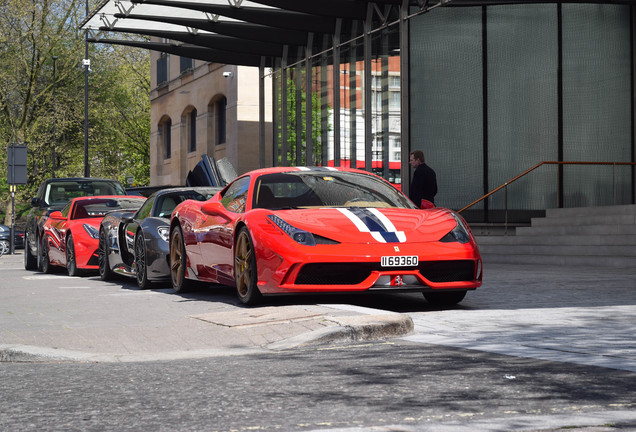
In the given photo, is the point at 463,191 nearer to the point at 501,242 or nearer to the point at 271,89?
the point at 501,242

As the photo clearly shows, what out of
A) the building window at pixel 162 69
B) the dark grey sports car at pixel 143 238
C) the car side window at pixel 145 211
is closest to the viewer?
the dark grey sports car at pixel 143 238

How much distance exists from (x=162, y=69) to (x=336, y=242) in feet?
128

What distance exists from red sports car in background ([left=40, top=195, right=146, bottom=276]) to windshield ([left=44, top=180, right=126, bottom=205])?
2475mm

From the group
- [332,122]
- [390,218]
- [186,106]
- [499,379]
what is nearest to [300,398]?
[499,379]

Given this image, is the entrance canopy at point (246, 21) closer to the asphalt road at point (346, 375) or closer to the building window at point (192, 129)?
the building window at point (192, 129)

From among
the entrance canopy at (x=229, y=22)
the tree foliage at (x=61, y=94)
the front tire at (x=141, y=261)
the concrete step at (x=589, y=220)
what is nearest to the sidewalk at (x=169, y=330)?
the front tire at (x=141, y=261)

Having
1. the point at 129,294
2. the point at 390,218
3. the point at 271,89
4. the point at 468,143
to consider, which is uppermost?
the point at 271,89

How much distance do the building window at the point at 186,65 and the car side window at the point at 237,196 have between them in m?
32.0

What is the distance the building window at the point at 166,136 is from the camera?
47.2 metres

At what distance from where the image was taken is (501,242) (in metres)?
19.5

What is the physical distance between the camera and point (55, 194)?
68.7 feet

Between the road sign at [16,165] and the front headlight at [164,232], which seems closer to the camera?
the front headlight at [164,232]

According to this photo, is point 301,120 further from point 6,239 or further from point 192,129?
point 192,129

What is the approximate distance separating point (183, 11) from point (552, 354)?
21214 millimetres
